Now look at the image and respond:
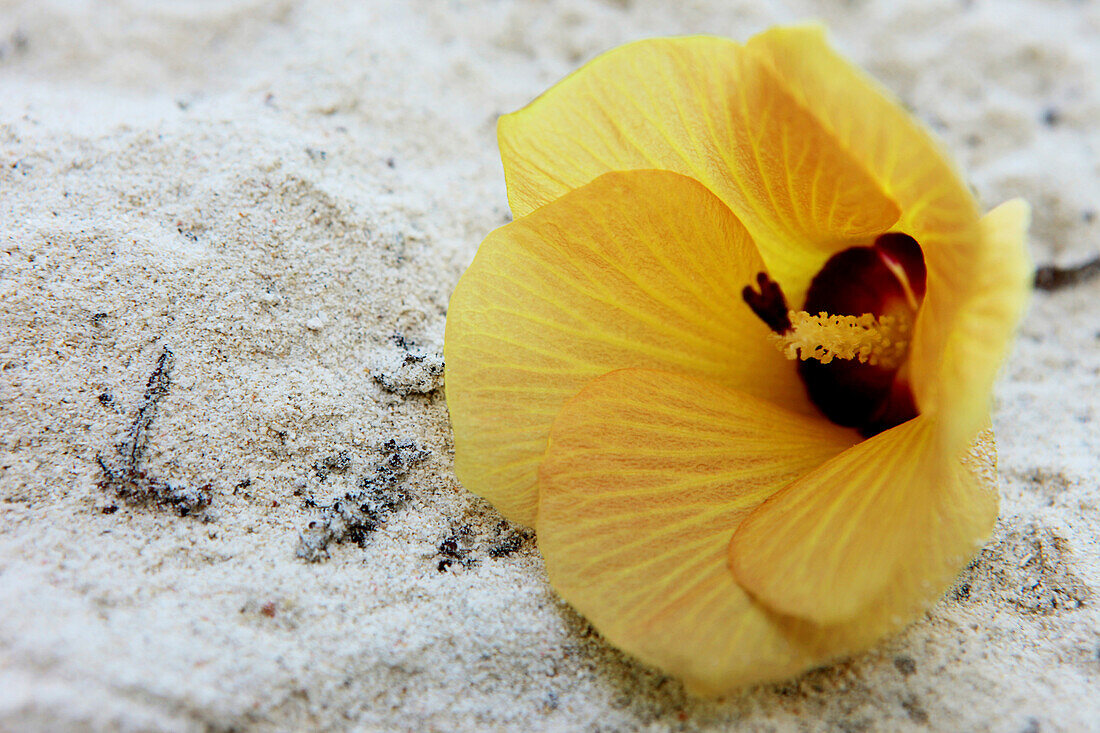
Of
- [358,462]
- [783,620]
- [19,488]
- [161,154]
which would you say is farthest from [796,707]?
[161,154]

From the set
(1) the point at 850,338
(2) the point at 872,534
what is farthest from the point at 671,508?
(1) the point at 850,338

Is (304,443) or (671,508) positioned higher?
(304,443)

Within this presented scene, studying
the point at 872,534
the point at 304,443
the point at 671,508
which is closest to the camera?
the point at 872,534

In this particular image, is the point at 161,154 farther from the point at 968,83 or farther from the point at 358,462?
the point at 968,83

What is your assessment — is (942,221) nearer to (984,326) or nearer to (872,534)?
(984,326)

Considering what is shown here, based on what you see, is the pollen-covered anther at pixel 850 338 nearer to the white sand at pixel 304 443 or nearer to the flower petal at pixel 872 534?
the flower petal at pixel 872 534
